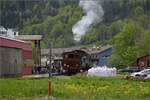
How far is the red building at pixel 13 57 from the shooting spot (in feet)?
Result: 128

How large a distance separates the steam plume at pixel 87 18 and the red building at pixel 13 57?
A: 3880 inches

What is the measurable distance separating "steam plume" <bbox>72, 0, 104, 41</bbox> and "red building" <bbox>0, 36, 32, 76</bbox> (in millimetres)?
98540

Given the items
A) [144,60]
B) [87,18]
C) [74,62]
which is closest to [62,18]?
[87,18]

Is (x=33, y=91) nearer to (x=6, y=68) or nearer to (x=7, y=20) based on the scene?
(x=6, y=68)

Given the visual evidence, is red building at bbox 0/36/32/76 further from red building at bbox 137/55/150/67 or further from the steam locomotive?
red building at bbox 137/55/150/67

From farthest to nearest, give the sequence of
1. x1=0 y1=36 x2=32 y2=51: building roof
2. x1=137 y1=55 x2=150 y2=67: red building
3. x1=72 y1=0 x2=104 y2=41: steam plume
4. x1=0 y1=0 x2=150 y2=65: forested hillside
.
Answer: x1=72 y1=0 x2=104 y2=41: steam plume < x1=0 y1=0 x2=150 y2=65: forested hillside < x1=137 y1=55 x2=150 y2=67: red building < x1=0 y1=36 x2=32 y2=51: building roof

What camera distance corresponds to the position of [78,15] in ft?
542

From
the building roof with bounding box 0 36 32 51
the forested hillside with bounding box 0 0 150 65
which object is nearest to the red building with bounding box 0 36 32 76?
the building roof with bounding box 0 36 32 51

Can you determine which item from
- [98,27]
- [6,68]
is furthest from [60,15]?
[6,68]

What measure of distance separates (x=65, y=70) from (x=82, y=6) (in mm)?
114067

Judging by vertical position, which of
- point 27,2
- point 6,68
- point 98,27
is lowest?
point 6,68

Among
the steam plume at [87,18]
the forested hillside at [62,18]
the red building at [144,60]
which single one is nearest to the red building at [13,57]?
the red building at [144,60]

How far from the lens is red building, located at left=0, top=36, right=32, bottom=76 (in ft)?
128

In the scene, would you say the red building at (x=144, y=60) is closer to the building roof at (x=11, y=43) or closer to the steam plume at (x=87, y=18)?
the building roof at (x=11, y=43)
